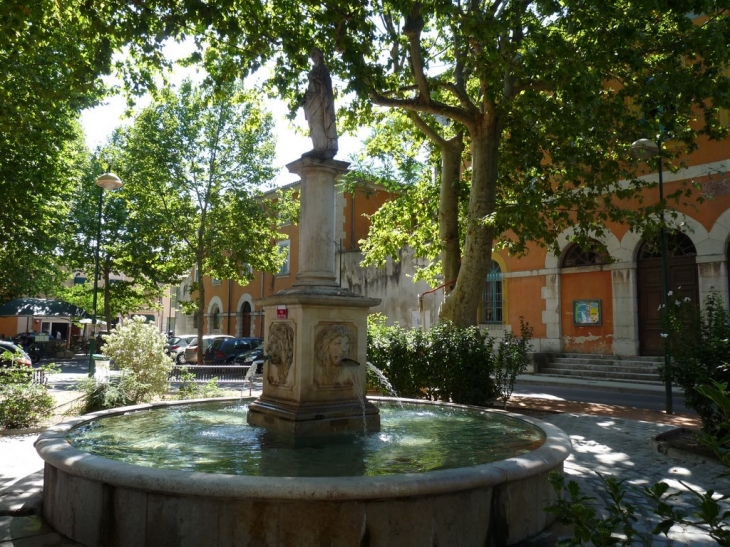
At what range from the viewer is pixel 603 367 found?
18.0 m

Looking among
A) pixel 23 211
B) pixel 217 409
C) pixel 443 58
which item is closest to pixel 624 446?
pixel 217 409

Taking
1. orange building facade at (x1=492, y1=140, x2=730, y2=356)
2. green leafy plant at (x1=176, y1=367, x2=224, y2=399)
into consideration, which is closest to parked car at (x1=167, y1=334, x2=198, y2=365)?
orange building facade at (x1=492, y1=140, x2=730, y2=356)

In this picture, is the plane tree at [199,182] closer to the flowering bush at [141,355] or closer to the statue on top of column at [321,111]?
the flowering bush at [141,355]

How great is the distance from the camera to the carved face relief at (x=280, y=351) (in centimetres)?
630

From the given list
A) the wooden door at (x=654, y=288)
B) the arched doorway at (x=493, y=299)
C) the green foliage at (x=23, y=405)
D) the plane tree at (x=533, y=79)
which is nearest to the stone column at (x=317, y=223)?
the plane tree at (x=533, y=79)

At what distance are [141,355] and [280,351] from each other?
588 centimetres

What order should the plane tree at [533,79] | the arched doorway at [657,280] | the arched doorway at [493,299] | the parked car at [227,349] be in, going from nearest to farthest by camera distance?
the plane tree at [533,79] < the arched doorway at [657,280] < the arched doorway at [493,299] < the parked car at [227,349]

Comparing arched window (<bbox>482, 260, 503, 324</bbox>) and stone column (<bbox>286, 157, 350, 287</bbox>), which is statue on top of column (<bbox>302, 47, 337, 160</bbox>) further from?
arched window (<bbox>482, 260, 503, 324</bbox>)

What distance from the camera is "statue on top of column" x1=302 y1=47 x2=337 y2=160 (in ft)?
22.4

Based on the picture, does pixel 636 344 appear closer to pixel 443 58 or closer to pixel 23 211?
pixel 443 58

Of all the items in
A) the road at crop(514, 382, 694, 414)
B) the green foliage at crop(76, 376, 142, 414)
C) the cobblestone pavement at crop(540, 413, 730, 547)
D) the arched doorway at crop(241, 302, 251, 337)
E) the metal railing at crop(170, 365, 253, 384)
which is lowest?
the road at crop(514, 382, 694, 414)

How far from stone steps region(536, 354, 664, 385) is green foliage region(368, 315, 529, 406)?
7.46 meters

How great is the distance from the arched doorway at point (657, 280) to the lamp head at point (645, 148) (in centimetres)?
671

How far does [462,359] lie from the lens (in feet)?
34.4
